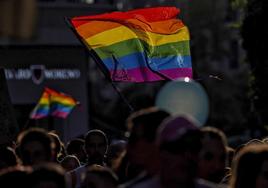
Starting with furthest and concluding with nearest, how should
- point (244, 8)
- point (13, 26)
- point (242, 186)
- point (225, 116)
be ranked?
point (225, 116) < point (244, 8) < point (242, 186) < point (13, 26)

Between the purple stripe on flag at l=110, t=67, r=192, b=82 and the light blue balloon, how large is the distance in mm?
4432

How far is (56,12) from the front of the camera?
3155cm

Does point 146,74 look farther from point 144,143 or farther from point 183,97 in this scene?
point 144,143

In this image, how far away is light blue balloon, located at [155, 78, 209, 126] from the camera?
6.52m

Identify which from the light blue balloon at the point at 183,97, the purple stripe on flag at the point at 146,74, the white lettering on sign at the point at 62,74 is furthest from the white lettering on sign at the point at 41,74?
the light blue balloon at the point at 183,97

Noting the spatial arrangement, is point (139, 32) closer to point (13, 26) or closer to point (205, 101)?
point (205, 101)

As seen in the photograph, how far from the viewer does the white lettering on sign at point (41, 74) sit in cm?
3109

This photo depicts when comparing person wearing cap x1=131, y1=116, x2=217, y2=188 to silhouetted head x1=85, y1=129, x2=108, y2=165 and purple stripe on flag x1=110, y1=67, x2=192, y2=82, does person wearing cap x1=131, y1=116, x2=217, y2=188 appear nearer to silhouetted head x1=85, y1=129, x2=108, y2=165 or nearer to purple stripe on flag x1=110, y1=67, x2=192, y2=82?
silhouetted head x1=85, y1=129, x2=108, y2=165

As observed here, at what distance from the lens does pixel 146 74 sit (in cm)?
1140

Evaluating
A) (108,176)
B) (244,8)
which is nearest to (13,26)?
(108,176)

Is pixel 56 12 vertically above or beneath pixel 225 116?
above

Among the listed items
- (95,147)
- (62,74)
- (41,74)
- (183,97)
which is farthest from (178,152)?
(62,74)

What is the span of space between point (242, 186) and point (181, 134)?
106 centimetres

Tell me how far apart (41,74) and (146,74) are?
801 inches
